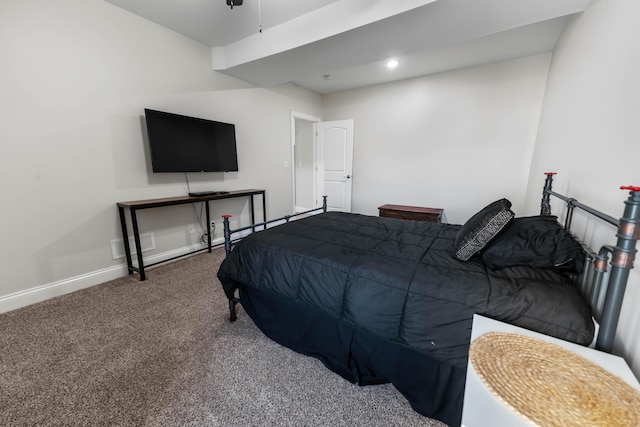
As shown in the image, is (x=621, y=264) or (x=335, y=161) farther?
(x=335, y=161)

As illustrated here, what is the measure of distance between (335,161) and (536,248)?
3940mm

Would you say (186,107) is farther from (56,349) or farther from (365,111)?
(365,111)

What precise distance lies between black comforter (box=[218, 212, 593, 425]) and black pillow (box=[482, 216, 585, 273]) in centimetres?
6

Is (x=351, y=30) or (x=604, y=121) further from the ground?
(x=351, y=30)

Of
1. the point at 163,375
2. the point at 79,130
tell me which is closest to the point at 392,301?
the point at 163,375

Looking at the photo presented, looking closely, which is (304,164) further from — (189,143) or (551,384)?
(551,384)

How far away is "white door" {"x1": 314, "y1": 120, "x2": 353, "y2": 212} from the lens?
4.74 meters

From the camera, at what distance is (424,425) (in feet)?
3.83

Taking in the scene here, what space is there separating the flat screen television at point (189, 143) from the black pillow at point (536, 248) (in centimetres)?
304

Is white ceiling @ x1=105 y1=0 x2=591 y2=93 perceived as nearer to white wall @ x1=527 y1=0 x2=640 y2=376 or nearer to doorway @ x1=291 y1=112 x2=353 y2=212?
white wall @ x1=527 y1=0 x2=640 y2=376

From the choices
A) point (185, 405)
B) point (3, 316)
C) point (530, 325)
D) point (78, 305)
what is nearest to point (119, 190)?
point (78, 305)

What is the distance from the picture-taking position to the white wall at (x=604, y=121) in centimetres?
104

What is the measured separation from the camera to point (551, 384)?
65 centimetres

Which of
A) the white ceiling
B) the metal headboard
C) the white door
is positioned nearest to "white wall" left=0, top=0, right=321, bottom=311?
the white ceiling
